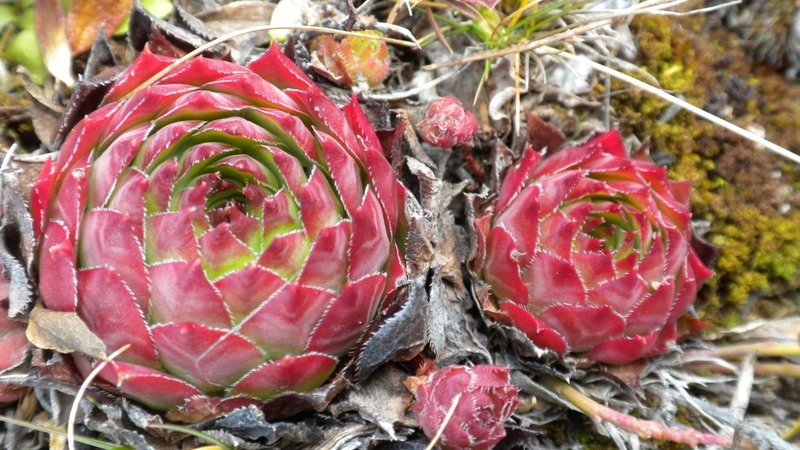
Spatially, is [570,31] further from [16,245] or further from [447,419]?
[16,245]

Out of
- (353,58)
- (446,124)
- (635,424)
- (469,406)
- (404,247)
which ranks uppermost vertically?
(353,58)

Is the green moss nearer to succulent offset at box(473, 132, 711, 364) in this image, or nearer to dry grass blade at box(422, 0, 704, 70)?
dry grass blade at box(422, 0, 704, 70)

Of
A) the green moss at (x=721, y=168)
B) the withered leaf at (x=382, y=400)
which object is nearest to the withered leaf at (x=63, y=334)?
the withered leaf at (x=382, y=400)

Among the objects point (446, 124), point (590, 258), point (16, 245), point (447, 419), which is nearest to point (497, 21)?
point (446, 124)

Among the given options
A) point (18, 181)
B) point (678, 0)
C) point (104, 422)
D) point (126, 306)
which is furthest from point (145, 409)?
point (678, 0)

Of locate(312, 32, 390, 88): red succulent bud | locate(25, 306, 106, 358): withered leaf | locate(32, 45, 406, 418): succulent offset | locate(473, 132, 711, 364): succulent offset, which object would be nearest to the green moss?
locate(473, 132, 711, 364): succulent offset

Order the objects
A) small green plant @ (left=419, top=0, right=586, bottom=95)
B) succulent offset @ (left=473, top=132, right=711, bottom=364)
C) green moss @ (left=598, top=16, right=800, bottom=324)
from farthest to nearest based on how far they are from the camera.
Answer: green moss @ (left=598, top=16, right=800, bottom=324) < small green plant @ (left=419, top=0, right=586, bottom=95) < succulent offset @ (left=473, top=132, right=711, bottom=364)

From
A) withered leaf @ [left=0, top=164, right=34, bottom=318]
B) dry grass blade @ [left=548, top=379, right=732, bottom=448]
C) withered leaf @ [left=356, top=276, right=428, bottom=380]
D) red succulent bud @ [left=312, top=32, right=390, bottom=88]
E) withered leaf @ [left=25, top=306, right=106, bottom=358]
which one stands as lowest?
dry grass blade @ [left=548, top=379, right=732, bottom=448]
